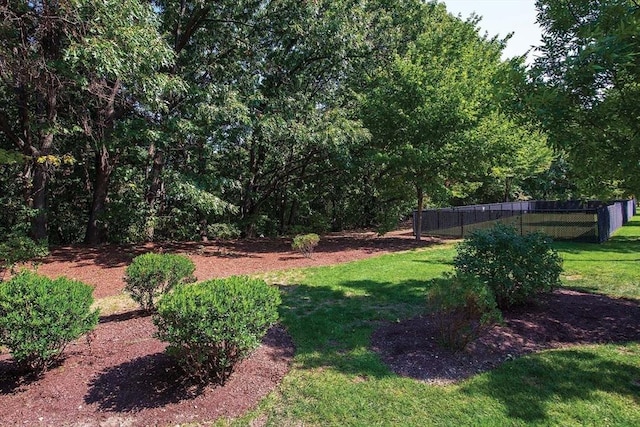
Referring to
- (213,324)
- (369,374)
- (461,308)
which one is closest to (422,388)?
(369,374)

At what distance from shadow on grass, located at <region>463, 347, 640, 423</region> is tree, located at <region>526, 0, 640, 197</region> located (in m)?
2.30

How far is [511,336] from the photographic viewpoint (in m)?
4.41

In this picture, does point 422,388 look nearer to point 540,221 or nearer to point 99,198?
point 99,198

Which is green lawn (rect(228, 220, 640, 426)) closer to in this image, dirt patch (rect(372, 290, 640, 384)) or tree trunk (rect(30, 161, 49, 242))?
dirt patch (rect(372, 290, 640, 384))

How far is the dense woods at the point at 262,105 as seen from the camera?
459 cm

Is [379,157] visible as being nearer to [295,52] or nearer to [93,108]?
[295,52]

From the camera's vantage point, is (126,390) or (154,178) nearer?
(126,390)

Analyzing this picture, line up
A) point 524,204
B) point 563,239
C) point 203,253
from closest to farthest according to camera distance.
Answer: point 203,253 → point 563,239 → point 524,204

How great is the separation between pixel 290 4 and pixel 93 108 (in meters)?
6.47

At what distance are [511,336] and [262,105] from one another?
10.3 meters

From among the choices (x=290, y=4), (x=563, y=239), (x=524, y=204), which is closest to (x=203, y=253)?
(x=290, y=4)

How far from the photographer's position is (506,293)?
16.6ft

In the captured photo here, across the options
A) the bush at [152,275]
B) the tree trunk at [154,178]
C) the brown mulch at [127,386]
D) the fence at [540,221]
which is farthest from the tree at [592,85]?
the tree trunk at [154,178]

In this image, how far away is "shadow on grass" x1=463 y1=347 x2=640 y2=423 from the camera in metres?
3.10
